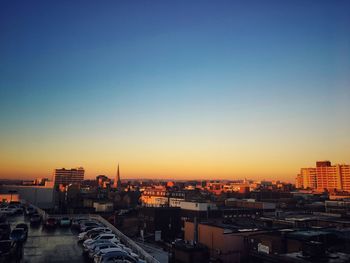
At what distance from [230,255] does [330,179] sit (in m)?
179

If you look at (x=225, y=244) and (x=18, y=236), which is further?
(x=225, y=244)

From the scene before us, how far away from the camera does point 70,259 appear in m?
16.8

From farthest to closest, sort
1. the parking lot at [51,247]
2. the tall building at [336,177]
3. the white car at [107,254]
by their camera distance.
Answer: the tall building at [336,177] < the parking lot at [51,247] < the white car at [107,254]

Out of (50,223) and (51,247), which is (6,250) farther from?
(50,223)

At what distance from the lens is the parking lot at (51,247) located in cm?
1686

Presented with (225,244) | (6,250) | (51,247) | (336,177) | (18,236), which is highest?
(336,177)

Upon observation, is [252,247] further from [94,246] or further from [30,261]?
[30,261]

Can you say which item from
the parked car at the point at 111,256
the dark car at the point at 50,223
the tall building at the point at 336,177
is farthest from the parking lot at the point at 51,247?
the tall building at the point at 336,177

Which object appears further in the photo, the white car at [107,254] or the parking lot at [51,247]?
the parking lot at [51,247]

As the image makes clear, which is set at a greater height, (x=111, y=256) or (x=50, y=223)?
(x=111, y=256)

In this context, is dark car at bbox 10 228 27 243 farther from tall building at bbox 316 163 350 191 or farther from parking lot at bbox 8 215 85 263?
tall building at bbox 316 163 350 191

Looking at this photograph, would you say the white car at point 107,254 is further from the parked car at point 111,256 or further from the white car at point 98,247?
the white car at point 98,247

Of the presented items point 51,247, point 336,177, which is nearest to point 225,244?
point 51,247

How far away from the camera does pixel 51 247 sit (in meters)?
19.3
